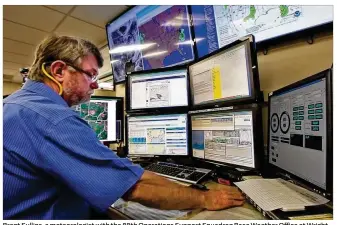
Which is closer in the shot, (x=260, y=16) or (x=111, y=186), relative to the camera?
(x=111, y=186)

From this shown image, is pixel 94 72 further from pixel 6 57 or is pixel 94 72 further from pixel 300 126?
pixel 6 57

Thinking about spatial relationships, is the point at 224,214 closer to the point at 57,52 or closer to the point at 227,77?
the point at 227,77

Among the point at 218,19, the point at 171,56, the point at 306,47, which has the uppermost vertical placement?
the point at 218,19

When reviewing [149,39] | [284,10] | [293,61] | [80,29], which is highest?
[80,29]

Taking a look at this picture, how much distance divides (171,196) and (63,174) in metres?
0.30

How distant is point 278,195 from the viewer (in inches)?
25.2

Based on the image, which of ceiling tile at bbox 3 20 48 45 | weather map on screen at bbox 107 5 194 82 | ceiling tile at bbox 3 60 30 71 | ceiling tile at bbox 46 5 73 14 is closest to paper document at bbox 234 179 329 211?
weather map on screen at bbox 107 5 194 82

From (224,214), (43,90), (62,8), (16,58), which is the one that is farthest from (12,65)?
(224,214)

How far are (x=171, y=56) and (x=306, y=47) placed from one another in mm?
876

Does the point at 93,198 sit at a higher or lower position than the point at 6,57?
lower

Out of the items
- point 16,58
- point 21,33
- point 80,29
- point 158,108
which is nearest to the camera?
point 158,108

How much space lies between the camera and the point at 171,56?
1645 mm

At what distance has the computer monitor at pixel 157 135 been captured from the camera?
121 cm

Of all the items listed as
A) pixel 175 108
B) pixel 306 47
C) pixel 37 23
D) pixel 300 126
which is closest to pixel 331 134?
pixel 300 126
